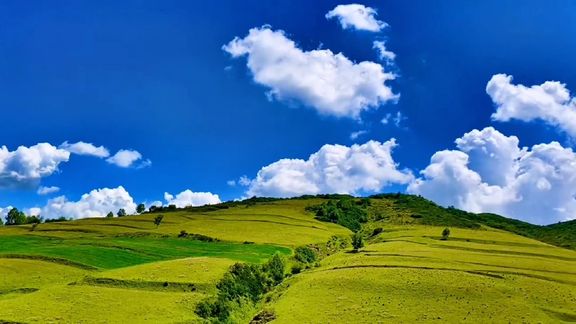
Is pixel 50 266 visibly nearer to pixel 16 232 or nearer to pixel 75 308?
pixel 75 308

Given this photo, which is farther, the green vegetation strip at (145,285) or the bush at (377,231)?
the bush at (377,231)

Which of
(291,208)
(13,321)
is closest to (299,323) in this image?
(13,321)

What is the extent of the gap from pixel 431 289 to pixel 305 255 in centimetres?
4161

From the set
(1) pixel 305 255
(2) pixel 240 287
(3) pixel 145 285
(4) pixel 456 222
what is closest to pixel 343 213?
(4) pixel 456 222

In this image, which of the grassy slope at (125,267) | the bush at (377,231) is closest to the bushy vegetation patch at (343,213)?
the bush at (377,231)

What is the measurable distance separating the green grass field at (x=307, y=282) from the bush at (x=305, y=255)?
10.5 feet

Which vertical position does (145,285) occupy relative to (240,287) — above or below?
above

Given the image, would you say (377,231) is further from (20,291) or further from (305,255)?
(20,291)

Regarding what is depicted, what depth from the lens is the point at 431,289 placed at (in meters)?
59.8

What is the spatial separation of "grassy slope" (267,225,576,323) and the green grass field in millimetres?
116

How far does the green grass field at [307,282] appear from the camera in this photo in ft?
168

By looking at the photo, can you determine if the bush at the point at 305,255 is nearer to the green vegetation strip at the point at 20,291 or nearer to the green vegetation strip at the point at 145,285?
the green vegetation strip at the point at 145,285

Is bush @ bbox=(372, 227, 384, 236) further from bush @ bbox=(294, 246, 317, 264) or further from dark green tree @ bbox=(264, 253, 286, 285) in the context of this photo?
dark green tree @ bbox=(264, 253, 286, 285)

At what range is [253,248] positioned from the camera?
99.7 meters
